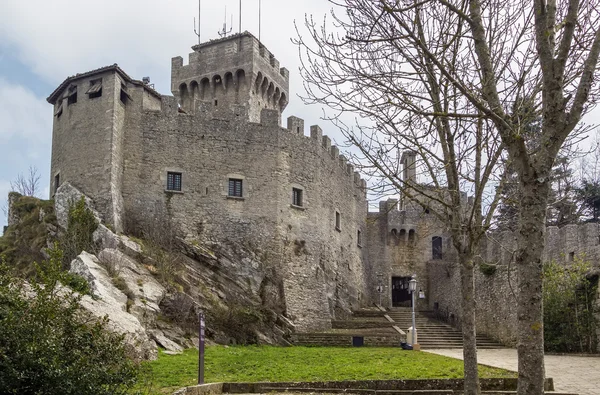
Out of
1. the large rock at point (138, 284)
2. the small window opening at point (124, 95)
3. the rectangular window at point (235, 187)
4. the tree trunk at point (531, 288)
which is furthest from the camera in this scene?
the rectangular window at point (235, 187)

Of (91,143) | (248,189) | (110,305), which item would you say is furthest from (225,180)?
(110,305)

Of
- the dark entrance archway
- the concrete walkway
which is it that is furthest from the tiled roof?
the dark entrance archway

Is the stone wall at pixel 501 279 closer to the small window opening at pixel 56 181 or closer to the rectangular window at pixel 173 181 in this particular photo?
the rectangular window at pixel 173 181

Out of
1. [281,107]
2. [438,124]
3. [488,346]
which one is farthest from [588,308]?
[281,107]

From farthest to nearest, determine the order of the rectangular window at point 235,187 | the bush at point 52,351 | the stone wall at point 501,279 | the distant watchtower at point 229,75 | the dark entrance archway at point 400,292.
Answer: the dark entrance archway at point 400,292, the distant watchtower at point 229,75, the rectangular window at point 235,187, the stone wall at point 501,279, the bush at point 52,351

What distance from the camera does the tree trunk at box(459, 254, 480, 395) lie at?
9.60 meters

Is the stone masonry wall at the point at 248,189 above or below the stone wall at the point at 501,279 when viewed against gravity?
above

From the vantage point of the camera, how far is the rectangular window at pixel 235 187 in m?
27.0

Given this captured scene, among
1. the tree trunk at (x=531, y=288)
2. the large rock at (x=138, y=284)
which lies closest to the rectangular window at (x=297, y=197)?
the large rock at (x=138, y=284)

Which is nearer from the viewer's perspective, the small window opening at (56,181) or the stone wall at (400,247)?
the small window opening at (56,181)

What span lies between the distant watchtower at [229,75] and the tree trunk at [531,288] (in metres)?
29.7

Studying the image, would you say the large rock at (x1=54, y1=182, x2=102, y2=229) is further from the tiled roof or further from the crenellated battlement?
the crenellated battlement

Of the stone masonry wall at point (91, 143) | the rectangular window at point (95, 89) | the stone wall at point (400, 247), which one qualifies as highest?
the rectangular window at point (95, 89)

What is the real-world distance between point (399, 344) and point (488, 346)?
3776mm
